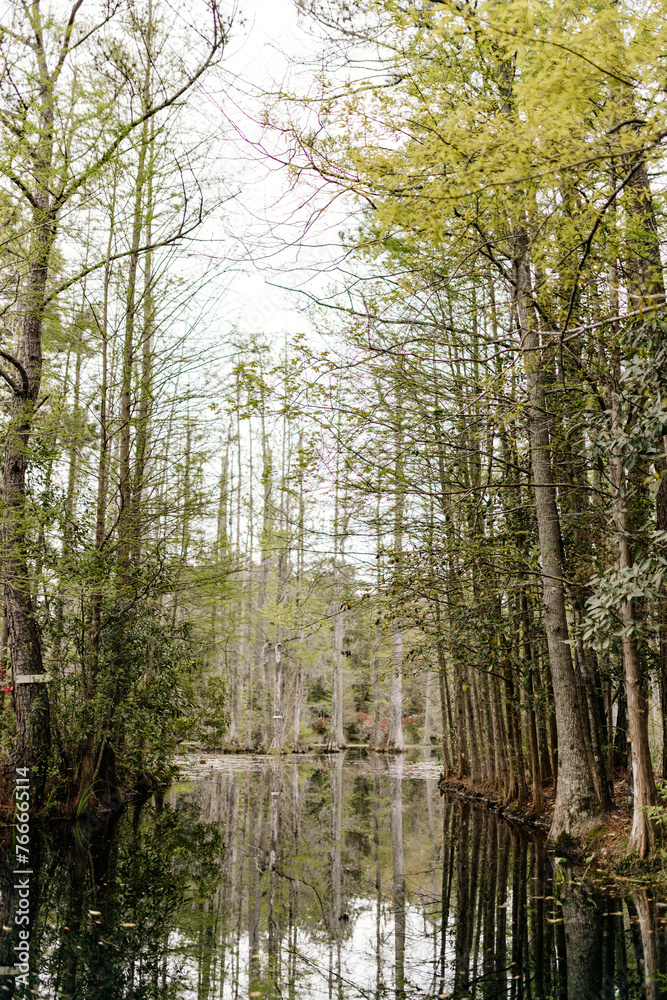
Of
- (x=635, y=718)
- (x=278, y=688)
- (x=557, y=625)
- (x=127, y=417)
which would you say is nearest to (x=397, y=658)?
(x=278, y=688)

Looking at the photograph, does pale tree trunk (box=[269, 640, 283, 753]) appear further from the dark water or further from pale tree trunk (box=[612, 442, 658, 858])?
pale tree trunk (box=[612, 442, 658, 858])

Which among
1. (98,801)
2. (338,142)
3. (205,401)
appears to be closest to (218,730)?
(98,801)

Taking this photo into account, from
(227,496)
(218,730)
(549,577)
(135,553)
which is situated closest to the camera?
(549,577)

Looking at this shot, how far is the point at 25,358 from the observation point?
821cm

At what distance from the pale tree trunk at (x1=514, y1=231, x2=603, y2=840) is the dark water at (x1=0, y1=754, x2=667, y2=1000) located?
1.97 feet

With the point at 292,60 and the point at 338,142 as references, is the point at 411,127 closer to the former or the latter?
the point at 338,142

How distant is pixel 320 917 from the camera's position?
191 inches

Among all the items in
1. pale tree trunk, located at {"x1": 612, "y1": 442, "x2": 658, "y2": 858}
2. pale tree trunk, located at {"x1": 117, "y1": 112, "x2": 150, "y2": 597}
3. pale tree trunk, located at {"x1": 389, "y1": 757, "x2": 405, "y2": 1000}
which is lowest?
pale tree trunk, located at {"x1": 389, "y1": 757, "x2": 405, "y2": 1000}

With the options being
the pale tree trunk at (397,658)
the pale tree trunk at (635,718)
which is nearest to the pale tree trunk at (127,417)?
the pale tree trunk at (397,658)

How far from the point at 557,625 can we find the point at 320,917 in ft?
14.1

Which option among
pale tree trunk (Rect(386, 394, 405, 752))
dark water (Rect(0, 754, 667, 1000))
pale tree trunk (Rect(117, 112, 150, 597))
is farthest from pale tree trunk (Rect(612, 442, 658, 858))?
pale tree trunk (Rect(117, 112, 150, 597))

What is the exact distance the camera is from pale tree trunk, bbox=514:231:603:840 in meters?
7.36

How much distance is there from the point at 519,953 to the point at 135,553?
691 centimetres

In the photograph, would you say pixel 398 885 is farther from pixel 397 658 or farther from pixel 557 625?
pixel 397 658
